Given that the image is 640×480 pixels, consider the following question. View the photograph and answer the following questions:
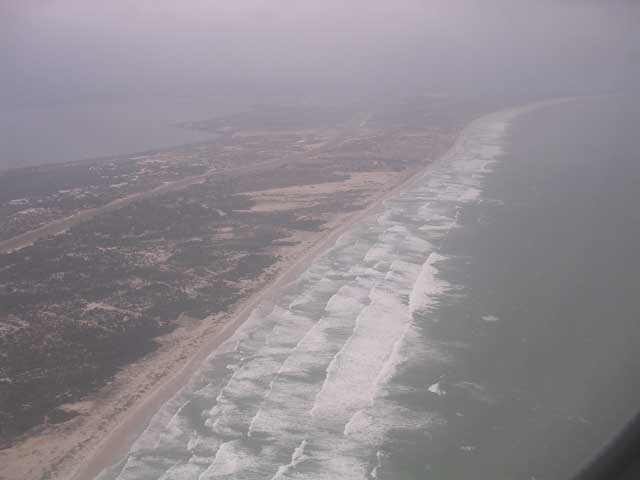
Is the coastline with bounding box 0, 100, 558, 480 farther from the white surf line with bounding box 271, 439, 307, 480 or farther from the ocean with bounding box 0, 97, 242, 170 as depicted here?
the ocean with bounding box 0, 97, 242, 170

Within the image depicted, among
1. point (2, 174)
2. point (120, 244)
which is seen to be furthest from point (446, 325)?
point (2, 174)

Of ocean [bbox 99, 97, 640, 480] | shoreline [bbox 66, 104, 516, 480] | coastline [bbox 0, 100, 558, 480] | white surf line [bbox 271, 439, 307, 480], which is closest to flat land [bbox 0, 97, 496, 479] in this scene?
coastline [bbox 0, 100, 558, 480]

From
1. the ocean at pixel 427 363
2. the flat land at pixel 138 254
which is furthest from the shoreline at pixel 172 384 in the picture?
the ocean at pixel 427 363

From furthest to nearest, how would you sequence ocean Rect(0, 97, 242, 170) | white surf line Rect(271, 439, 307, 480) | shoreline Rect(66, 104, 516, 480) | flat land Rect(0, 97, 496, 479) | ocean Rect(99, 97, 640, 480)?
ocean Rect(0, 97, 242, 170), flat land Rect(0, 97, 496, 479), shoreline Rect(66, 104, 516, 480), ocean Rect(99, 97, 640, 480), white surf line Rect(271, 439, 307, 480)

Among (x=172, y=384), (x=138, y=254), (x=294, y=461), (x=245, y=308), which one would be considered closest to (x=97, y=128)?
(x=138, y=254)

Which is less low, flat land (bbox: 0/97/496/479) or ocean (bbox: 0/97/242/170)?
ocean (bbox: 0/97/242/170)

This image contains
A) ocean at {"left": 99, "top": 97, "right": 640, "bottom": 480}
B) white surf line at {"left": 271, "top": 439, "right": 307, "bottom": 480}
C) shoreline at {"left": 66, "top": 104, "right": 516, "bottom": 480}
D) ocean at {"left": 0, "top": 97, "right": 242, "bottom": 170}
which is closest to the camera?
white surf line at {"left": 271, "top": 439, "right": 307, "bottom": 480}

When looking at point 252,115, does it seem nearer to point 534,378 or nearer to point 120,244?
point 120,244

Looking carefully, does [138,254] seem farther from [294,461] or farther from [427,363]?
[294,461]
